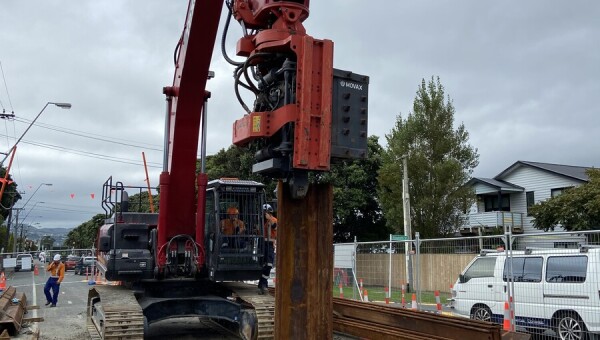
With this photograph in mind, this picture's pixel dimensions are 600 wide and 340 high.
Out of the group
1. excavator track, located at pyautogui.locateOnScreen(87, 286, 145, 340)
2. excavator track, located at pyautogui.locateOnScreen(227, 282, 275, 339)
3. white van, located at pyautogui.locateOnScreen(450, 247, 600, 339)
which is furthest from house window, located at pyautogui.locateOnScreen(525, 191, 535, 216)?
excavator track, located at pyautogui.locateOnScreen(87, 286, 145, 340)

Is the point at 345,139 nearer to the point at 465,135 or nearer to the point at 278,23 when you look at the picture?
the point at 278,23

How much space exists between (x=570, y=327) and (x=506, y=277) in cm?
166

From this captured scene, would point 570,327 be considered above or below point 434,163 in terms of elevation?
below

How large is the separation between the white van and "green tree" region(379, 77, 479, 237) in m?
15.3

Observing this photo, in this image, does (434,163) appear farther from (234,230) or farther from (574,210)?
(234,230)

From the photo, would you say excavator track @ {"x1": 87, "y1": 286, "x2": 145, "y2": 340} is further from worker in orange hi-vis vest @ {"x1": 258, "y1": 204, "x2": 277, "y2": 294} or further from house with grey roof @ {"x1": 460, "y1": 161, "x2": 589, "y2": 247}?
house with grey roof @ {"x1": 460, "y1": 161, "x2": 589, "y2": 247}

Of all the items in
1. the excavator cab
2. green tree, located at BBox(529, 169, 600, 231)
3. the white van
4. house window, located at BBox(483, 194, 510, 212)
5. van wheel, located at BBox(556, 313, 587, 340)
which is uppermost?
house window, located at BBox(483, 194, 510, 212)

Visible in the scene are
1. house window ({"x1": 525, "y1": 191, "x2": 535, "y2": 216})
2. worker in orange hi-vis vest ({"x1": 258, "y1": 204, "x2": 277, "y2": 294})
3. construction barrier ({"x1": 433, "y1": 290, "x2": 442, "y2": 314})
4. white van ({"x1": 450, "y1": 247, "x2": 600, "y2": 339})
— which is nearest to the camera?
white van ({"x1": 450, "y1": 247, "x2": 600, "y2": 339})

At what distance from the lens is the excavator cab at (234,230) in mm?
9781

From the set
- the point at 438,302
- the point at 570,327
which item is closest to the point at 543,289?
the point at 570,327

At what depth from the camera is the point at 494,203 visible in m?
36.9

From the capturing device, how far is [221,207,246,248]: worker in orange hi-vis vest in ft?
32.8

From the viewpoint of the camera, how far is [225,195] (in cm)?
1029

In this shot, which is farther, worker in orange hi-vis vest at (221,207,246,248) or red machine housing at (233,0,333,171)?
worker in orange hi-vis vest at (221,207,246,248)
